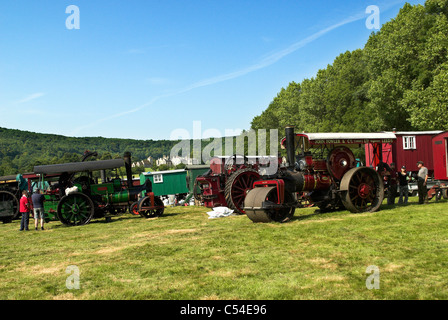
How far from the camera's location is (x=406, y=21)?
29719 mm

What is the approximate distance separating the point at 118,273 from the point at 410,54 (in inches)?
1138

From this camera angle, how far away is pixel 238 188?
14461 millimetres

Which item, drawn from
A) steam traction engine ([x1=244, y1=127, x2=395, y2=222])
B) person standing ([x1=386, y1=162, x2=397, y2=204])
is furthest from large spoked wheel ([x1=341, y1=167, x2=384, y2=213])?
person standing ([x1=386, y1=162, x2=397, y2=204])

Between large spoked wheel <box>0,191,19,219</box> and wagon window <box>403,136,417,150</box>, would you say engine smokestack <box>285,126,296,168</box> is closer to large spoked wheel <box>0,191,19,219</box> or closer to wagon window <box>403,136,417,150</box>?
wagon window <box>403,136,417,150</box>

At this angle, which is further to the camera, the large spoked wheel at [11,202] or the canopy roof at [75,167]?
the large spoked wheel at [11,202]

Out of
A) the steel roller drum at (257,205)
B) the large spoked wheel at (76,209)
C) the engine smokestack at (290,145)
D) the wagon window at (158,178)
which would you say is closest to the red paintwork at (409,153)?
the engine smokestack at (290,145)

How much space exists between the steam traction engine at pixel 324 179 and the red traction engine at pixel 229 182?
6.03ft

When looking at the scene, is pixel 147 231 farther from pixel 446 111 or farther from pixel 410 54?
pixel 410 54

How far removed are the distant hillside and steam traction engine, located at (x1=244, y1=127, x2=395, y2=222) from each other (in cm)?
9888

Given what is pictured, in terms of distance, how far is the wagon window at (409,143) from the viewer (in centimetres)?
2266

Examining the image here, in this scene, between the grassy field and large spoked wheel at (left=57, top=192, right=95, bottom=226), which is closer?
the grassy field

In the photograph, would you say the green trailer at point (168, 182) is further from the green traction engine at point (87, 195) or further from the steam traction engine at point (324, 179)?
the steam traction engine at point (324, 179)

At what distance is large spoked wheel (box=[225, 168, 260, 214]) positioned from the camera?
14211mm

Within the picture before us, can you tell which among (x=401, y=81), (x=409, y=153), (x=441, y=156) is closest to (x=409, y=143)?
(x=409, y=153)
